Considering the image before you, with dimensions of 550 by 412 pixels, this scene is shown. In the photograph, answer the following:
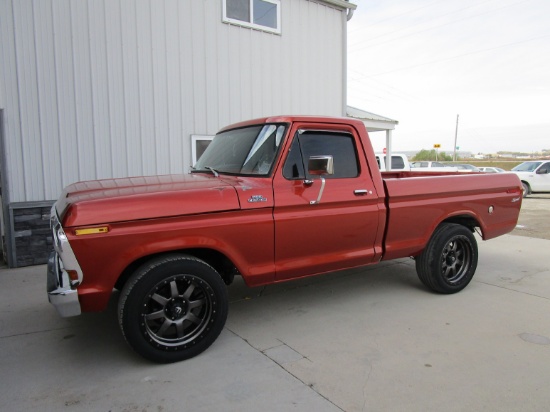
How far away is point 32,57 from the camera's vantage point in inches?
240

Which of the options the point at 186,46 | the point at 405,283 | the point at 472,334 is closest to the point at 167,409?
the point at 472,334

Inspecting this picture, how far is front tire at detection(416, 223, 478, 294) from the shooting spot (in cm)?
467

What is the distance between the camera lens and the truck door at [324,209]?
3668 millimetres

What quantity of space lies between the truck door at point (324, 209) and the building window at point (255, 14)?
504 cm

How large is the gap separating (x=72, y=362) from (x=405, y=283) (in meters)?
3.91

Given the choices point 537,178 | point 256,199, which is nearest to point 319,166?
point 256,199

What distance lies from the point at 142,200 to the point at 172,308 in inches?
34.8

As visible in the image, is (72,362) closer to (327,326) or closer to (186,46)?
(327,326)

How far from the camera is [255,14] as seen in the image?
8234mm

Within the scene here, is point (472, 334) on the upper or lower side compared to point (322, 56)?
lower

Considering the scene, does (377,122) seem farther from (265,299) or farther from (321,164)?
(321,164)

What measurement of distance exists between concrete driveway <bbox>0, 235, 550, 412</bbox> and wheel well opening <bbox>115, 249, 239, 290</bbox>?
0.56m

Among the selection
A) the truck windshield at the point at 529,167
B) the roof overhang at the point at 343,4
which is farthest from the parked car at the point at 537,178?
the roof overhang at the point at 343,4

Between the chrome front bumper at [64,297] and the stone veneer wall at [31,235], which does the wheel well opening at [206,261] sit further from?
the stone veneer wall at [31,235]
